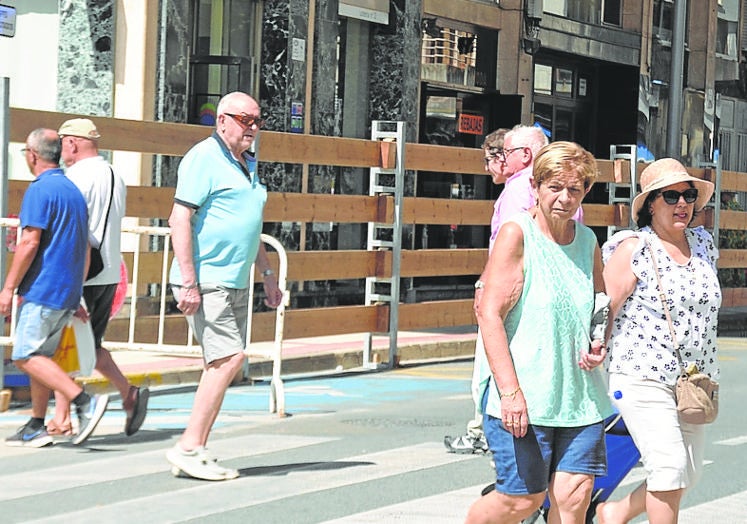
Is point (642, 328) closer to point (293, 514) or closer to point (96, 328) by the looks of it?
point (293, 514)

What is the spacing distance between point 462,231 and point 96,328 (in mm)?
12699

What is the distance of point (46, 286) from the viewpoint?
372 inches

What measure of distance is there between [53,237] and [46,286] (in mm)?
287

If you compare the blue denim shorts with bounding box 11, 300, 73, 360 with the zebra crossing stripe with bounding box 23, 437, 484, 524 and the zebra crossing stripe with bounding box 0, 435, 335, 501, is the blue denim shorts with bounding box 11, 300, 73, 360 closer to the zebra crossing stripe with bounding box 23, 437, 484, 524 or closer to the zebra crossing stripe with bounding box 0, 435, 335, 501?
the zebra crossing stripe with bounding box 0, 435, 335, 501

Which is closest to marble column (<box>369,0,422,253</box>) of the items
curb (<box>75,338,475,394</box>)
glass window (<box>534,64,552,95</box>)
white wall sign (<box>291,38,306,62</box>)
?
white wall sign (<box>291,38,306,62</box>)

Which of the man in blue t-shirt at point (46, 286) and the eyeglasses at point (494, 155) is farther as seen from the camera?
the man in blue t-shirt at point (46, 286)

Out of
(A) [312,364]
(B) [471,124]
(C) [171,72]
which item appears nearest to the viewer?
(A) [312,364]

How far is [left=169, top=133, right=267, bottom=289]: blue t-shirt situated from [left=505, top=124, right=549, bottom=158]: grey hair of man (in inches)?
55.5

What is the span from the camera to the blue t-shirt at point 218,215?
8.49 metres

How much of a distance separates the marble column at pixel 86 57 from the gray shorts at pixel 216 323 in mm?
8104

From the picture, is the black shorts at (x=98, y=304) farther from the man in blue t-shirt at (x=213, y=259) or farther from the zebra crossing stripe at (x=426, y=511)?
the zebra crossing stripe at (x=426, y=511)

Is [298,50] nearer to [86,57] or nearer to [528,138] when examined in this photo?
[86,57]

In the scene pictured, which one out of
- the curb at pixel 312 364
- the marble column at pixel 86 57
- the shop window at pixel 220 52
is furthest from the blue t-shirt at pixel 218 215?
the shop window at pixel 220 52

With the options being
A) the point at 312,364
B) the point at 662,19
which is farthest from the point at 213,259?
the point at 662,19
